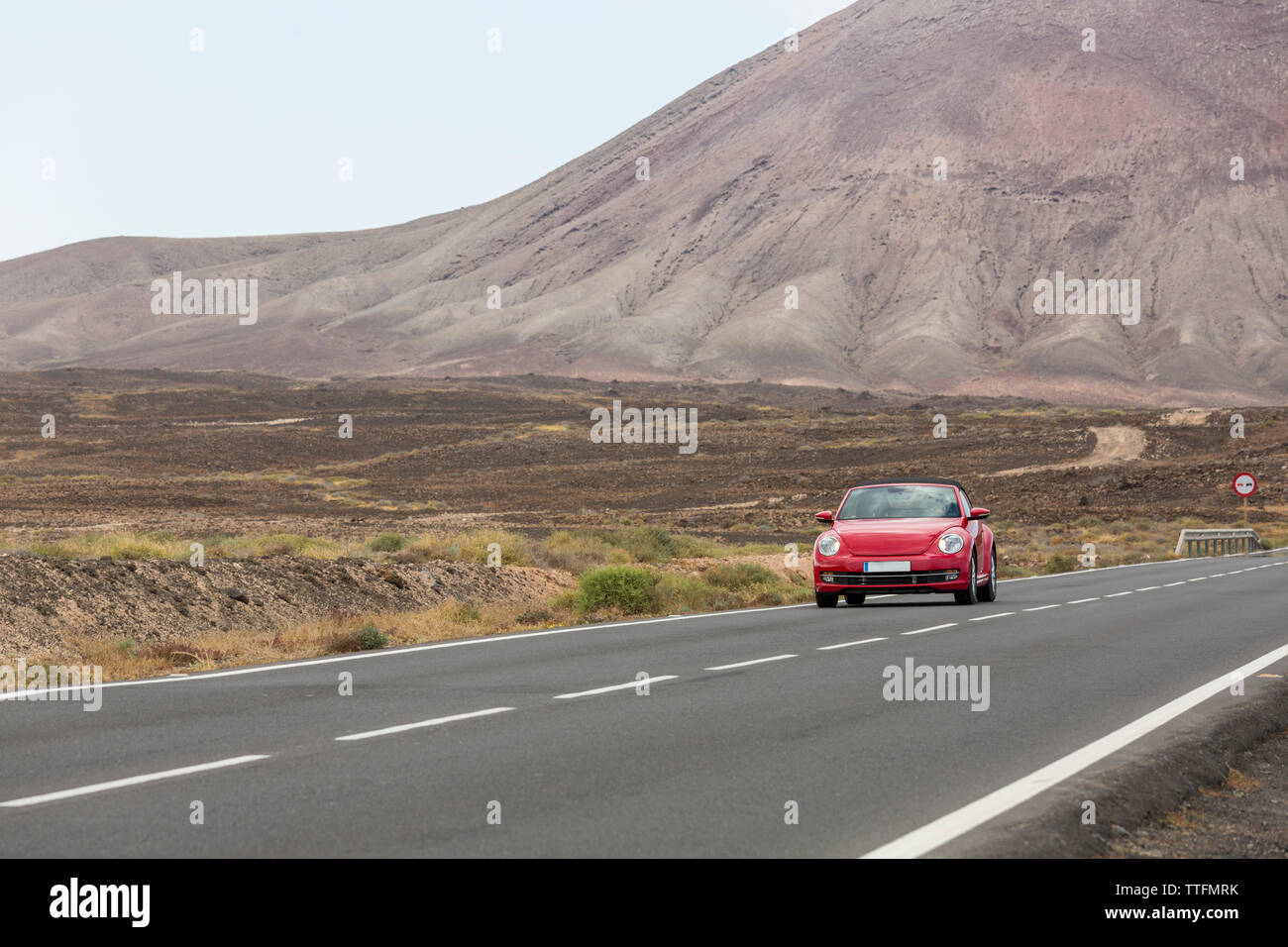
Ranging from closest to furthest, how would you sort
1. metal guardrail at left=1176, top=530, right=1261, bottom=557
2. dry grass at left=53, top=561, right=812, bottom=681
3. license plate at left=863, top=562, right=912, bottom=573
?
dry grass at left=53, top=561, right=812, bottom=681 < license plate at left=863, top=562, right=912, bottom=573 < metal guardrail at left=1176, top=530, right=1261, bottom=557

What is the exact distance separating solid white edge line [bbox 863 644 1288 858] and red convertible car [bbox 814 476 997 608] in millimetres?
8954

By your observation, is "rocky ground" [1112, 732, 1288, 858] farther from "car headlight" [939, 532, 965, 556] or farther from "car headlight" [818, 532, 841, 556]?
"car headlight" [818, 532, 841, 556]

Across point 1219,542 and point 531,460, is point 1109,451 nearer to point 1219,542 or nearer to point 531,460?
point 531,460

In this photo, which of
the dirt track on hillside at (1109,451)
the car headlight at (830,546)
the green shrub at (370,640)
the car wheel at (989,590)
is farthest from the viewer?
the dirt track on hillside at (1109,451)

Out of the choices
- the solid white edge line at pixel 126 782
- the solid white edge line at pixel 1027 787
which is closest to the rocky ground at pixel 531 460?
the solid white edge line at pixel 1027 787

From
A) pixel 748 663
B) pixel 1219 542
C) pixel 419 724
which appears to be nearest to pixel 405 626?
pixel 748 663

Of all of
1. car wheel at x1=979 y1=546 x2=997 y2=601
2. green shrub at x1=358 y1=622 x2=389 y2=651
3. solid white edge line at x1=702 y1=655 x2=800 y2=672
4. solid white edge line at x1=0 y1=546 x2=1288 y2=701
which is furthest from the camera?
car wheel at x1=979 y1=546 x2=997 y2=601

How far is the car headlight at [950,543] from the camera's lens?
2055cm

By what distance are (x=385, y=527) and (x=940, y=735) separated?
4091 centimetres

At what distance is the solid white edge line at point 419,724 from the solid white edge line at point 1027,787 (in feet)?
12.9

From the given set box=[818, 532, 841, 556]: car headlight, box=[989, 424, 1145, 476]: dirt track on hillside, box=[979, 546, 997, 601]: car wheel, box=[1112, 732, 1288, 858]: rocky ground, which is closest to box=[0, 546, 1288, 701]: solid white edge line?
box=[818, 532, 841, 556]: car headlight

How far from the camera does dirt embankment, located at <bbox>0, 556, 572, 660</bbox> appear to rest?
17109 millimetres

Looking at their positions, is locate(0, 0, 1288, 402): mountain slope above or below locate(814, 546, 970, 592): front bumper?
above

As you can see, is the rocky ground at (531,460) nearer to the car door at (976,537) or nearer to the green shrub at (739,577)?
the green shrub at (739,577)
